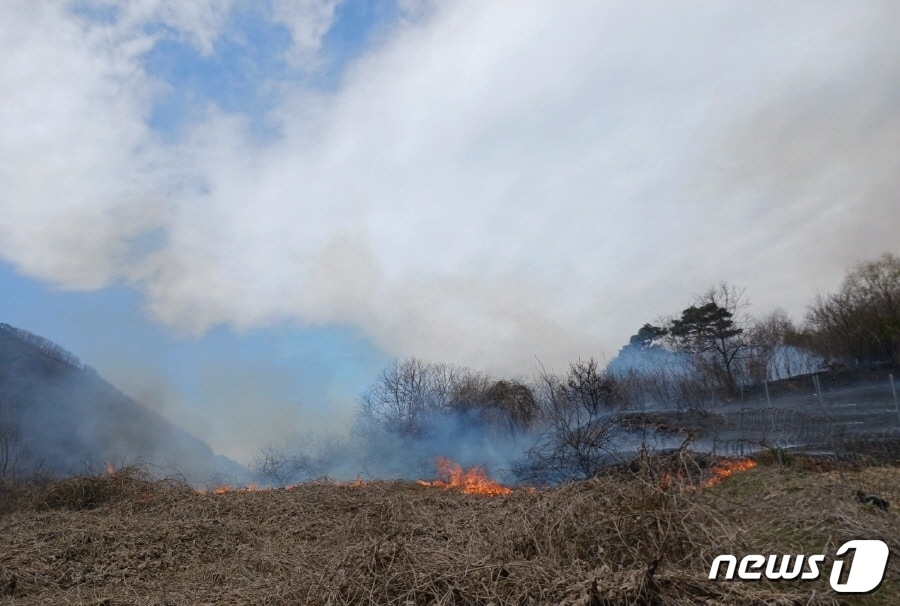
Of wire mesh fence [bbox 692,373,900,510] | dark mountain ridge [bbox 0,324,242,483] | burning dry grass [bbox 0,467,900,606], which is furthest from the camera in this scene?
dark mountain ridge [bbox 0,324,242,483]

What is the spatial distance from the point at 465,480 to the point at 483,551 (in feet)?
41.8

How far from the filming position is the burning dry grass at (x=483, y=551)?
453 cm

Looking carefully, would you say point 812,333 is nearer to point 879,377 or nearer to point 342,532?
point 879,377

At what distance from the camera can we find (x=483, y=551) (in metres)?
5.83

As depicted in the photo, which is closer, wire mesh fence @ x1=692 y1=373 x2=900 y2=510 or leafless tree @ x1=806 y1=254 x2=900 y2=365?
wire mesh fence @ x1=692 y1=373 x2=900 y2=510

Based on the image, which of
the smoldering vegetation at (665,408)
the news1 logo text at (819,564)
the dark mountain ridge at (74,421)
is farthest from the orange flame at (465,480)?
the news1 logo text at (819,564)

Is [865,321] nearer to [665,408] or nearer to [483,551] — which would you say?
[665,408]

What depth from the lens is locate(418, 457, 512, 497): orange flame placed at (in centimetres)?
1588

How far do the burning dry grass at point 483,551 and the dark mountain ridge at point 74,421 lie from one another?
14.0 meters

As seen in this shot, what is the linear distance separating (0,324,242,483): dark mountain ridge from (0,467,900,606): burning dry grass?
46.0ft

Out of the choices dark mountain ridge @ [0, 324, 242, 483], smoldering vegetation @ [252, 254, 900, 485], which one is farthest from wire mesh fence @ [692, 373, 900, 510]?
dark mountain ridge @ [0, 324, 242, 483]

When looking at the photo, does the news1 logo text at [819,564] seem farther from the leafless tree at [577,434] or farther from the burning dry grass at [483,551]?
the leafless tree at [577,434]

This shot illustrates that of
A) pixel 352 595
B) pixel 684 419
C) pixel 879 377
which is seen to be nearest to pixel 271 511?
pixel 352 595

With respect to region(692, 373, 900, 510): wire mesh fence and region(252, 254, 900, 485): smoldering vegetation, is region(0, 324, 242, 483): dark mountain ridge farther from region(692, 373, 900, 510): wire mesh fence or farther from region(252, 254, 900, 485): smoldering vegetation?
region(692, 373, 900, 510): wire mesh fence
